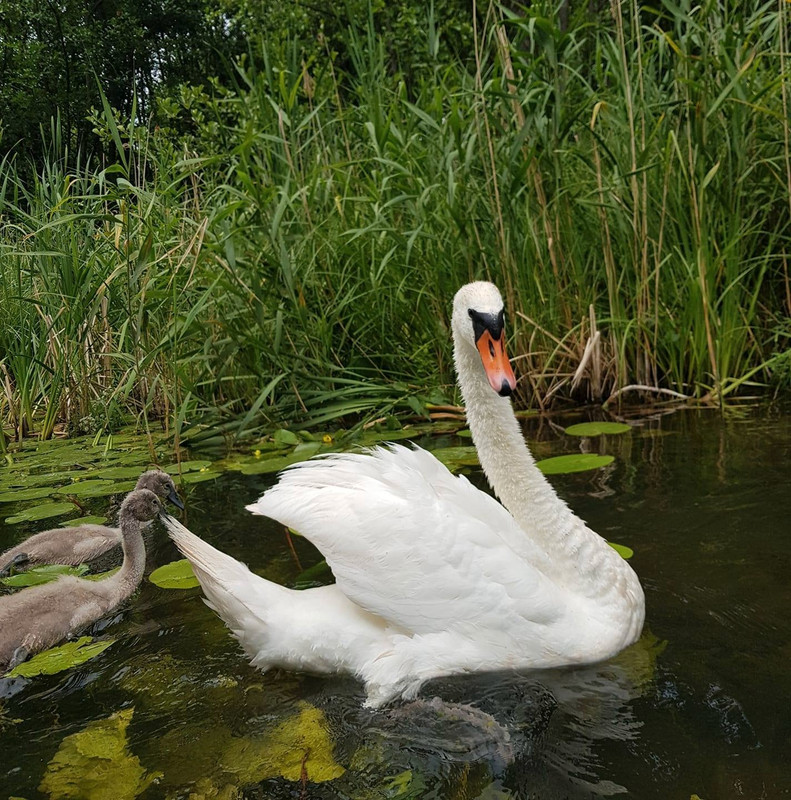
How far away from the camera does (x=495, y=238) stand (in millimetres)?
4719

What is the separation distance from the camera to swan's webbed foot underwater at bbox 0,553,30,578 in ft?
10.5

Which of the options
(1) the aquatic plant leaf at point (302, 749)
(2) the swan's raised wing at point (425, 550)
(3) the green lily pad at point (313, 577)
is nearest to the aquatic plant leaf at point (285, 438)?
(3) the green lily pad at point (313, 577)

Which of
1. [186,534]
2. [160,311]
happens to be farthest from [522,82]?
[186,534]

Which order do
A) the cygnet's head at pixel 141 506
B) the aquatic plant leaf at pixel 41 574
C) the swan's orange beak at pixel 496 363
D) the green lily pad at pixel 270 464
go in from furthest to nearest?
the green lily pad at pixel 270 464
the cygnet's head at pixel 141 506
the aquatic plant leaf at pixel 41 574
the swan's orange beak at pixel 496 363

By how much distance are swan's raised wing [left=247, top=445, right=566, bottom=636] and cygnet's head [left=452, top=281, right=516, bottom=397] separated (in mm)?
311

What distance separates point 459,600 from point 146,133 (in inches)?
128

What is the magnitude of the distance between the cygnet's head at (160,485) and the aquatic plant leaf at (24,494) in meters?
0.72

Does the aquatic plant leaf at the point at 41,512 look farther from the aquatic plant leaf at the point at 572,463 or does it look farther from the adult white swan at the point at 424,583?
the aquatic plant leaf at the point at 572,463

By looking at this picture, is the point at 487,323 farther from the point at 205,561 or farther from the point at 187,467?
the point at 187,467

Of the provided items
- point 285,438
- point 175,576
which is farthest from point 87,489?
point 175,576

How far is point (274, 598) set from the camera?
233 centimetres

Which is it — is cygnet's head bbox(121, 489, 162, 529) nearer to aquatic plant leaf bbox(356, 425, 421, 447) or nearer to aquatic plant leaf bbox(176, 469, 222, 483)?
aquatic plant leaf bbox(176, 469, 222, 483)

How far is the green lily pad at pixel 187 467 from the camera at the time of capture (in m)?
4.21

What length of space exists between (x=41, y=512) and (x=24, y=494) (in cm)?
33
